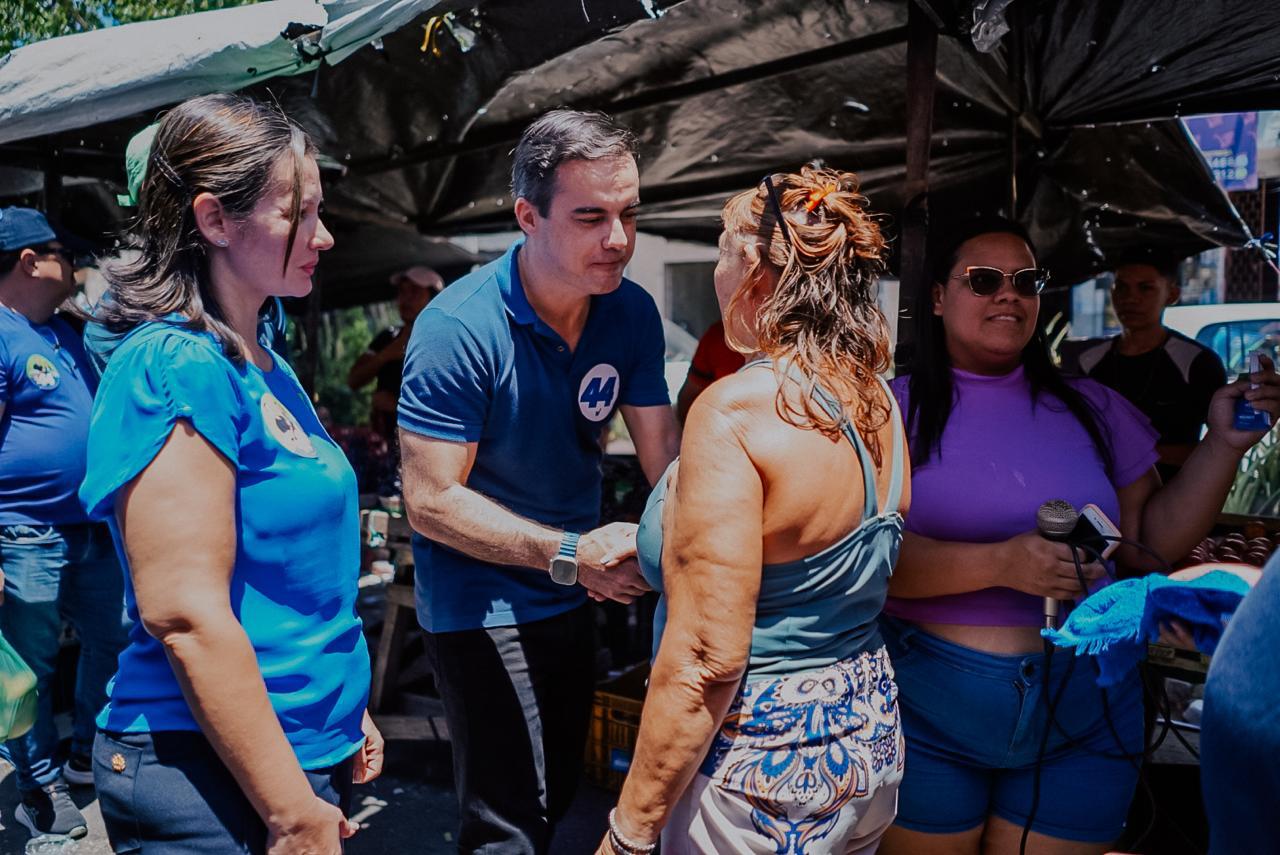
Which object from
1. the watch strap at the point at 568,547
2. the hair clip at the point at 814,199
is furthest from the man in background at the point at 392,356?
the hair clip at the point at 814,199

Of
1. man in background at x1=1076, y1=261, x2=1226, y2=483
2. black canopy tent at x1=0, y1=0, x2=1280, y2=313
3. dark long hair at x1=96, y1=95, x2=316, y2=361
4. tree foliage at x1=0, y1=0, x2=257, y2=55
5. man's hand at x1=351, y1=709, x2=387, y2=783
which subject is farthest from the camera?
tree foliage at x1=0, y1=0, x2=257, y2=55

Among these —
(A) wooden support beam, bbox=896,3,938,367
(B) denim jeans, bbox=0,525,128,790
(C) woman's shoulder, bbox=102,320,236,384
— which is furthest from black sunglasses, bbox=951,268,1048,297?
(B) denim jeans, bbox=0,525,128,790

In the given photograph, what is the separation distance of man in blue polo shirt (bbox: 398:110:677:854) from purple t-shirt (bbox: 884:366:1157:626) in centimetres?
69

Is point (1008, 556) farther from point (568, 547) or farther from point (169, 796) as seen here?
point (169, 796)

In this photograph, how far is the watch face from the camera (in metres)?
2.12

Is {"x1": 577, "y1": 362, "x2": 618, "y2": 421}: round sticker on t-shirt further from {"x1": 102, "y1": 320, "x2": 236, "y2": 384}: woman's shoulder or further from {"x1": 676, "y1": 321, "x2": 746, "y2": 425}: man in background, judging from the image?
{"x1": 676, "y1": 321, "x2": 746, "y2": 425}: man in background

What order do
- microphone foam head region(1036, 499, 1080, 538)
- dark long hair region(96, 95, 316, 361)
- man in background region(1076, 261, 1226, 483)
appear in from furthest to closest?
man in background region(1076, 261, 1226, 483)
microphone foam head region(1036, 499, 1080, 538)
dark long hair region(96, 95, 316, 361)

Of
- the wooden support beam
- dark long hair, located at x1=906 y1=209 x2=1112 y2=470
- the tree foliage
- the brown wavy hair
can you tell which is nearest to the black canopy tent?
the wooden support beam

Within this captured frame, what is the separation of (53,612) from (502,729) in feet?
8.26

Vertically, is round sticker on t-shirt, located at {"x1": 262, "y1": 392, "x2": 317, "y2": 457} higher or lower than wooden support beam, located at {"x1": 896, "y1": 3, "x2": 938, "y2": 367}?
lower

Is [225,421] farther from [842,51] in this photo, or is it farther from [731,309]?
[842,51]

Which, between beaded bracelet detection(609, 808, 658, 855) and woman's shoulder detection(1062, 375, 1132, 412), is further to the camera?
woman's shoulder detection(1062, 375, 1132, 412)

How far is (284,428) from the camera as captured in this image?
157cm

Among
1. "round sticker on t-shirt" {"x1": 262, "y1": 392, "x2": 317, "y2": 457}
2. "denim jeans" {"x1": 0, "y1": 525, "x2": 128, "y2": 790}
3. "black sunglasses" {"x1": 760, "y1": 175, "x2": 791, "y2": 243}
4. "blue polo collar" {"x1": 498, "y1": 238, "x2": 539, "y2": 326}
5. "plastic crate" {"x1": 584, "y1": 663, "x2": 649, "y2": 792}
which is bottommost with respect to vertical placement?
"plastic crate" {"x1": 584, "y1": 663, "x2": 649, "y2": 792}
